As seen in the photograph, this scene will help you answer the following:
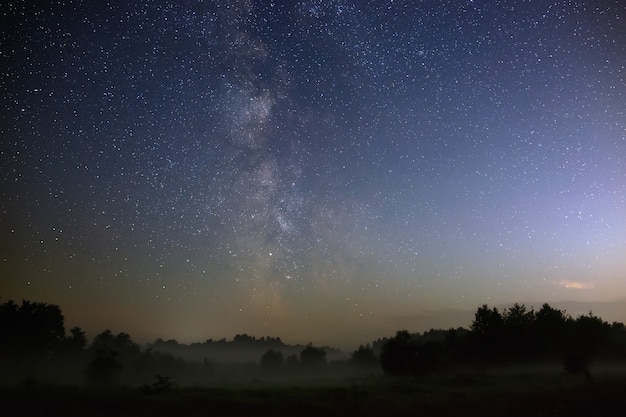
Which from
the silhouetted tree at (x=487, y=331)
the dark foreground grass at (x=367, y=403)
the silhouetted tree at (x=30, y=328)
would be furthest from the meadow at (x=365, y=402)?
the silhouetted tree at (x=30, y=328)

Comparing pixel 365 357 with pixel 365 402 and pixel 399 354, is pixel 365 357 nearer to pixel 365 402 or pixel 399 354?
pixel 399 354

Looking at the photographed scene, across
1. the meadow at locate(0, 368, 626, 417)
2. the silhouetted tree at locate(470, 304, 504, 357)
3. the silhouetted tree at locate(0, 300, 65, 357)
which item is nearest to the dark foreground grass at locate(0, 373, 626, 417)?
the meadow at locate(0, 368, 626, 417)

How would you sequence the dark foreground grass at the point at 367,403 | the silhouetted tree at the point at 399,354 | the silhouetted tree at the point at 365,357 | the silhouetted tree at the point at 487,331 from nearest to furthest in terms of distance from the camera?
1. the dark foreground grass at the point at 367,403
2. the silhouetted tree at the point at 399,354
3. the silhouetted tree at the point at 487,331
4. the silhouetted tree at the point at 365,357

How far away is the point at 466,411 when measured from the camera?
62.5 feet

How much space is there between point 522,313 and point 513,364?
57.1 ft

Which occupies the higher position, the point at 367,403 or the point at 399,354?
the point at 399,354

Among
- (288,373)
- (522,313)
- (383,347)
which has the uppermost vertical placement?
(522,313)

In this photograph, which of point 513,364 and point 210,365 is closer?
point 513,364

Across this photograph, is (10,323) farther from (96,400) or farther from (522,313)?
(522,313)

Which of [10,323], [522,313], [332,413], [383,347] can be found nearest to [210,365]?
[10,323]

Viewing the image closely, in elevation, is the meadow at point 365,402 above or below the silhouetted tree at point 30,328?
below

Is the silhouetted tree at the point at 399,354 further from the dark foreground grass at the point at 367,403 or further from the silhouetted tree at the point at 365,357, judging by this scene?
the silhouetted tree at the point at 365,357

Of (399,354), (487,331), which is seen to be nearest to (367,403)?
(399,354)

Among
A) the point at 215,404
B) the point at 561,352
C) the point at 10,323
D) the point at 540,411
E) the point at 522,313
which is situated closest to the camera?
the point at 540,411
